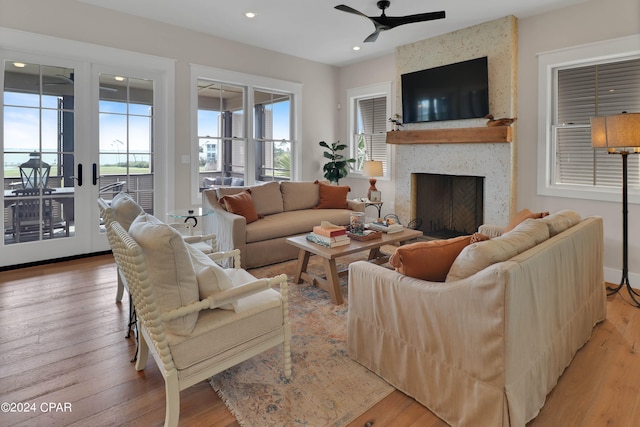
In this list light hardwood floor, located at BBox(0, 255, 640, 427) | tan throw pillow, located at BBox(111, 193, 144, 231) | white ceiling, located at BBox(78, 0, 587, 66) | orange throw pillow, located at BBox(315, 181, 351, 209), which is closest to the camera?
light hardwood floor, located at BBox(0, 255, 640, 427)

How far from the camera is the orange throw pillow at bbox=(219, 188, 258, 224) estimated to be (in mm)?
4211

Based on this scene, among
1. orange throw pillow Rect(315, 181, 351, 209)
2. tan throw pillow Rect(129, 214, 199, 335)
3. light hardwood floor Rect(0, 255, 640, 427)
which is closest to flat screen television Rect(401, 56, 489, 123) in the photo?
orange throw pillow Rect(315, 181, 351, 209)

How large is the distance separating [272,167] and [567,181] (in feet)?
13.8

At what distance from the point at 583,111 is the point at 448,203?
197 cm

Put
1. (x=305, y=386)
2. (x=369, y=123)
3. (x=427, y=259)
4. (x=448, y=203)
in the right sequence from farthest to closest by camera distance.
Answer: (x=369, y=123)
(x=448, y=203)
(x=305, y=386)
(x=427, y=259)

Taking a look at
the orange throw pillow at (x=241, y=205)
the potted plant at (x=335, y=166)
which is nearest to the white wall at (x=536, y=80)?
the potted plant at (x=335, y=166)

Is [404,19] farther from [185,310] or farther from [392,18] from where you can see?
[185,310]

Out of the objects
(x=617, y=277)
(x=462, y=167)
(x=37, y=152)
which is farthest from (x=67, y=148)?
(x=617, y=277)

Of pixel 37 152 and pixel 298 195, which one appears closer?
pixel 37 152

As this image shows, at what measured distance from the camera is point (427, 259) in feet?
6.12

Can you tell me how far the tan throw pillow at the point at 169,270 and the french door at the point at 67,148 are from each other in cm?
337

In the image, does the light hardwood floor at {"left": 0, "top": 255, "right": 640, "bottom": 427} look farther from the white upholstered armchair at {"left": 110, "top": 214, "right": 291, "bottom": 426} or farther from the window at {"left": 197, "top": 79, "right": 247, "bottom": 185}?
the window at {"left": 197, "top": 79, "right": 247, "bottom": 185}

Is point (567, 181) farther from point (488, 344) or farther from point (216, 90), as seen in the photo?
point (216, 90)

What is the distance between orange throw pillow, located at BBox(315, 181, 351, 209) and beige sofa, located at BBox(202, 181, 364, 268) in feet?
0.25
